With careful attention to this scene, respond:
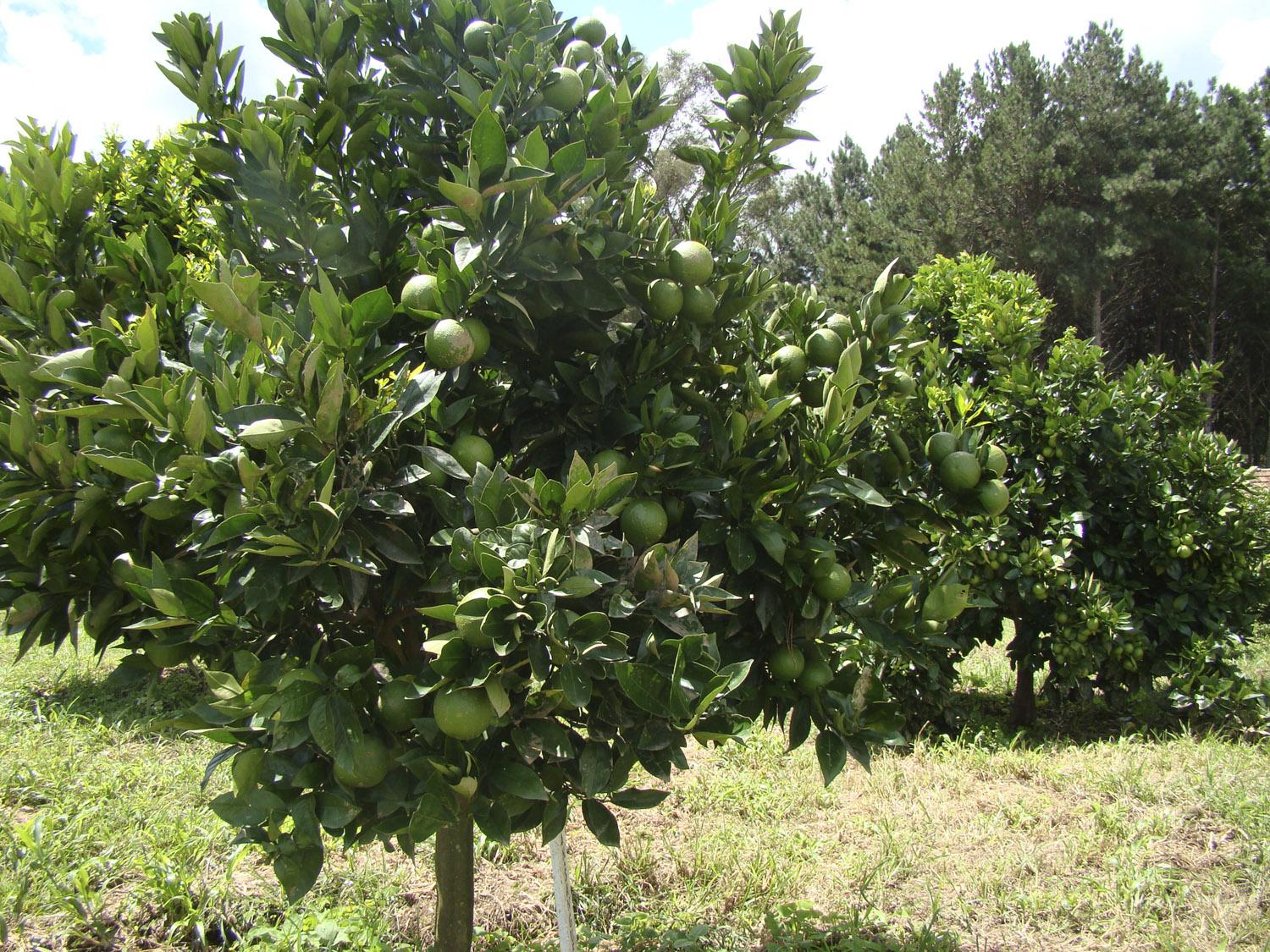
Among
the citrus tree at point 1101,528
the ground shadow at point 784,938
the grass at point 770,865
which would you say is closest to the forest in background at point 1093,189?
the citrus tree at point 1101,528

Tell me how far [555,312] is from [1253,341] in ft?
78.8

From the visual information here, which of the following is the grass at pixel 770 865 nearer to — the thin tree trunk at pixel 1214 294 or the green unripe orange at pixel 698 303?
the green unripe orange at pixel 698 303

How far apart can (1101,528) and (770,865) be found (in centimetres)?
290

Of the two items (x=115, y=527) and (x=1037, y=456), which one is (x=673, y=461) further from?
(x=1037, y=456)

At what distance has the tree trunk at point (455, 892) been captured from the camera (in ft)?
6.89

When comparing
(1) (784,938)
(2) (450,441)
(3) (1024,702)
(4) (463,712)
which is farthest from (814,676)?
(3) (1024,702)

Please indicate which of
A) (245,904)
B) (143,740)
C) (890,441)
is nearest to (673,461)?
(890,441)

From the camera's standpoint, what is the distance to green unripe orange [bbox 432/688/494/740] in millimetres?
1157

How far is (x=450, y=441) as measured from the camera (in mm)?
1632

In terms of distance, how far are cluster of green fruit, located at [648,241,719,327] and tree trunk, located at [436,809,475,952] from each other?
4.41ft

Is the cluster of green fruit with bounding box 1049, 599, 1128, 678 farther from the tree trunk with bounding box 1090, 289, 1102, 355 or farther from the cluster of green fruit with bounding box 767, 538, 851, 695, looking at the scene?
the tree trunk with bounding box 1090, 289, 1102, 355

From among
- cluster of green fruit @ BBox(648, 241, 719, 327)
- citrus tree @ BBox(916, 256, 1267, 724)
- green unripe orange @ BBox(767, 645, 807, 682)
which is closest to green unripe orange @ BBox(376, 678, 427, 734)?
green unripe orange @ BBox(767, 645, 807, 682)

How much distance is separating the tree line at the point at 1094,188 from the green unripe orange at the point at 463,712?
17089 mm

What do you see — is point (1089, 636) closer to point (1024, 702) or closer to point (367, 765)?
point (1024, 702)
